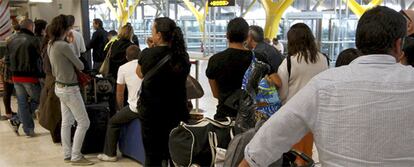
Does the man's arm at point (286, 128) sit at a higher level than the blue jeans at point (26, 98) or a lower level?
higher

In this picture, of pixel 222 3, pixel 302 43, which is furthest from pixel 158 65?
pixel 222 3

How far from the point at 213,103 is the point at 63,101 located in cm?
378

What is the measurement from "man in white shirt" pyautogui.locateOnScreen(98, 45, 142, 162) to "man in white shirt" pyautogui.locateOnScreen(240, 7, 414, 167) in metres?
2.68

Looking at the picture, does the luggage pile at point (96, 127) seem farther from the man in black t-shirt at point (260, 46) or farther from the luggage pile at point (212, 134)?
the luggage pile at point (212, 134)

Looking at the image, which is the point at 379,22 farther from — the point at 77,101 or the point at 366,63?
the point at 77,101

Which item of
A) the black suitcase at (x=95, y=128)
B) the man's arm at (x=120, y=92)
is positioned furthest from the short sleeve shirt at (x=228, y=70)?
the black suitcase at (x=95, y=128)

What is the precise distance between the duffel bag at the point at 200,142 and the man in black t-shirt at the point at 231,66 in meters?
0.63

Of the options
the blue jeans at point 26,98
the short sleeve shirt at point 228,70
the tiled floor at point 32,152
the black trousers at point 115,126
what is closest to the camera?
the short sleeve shirt at point 228,70

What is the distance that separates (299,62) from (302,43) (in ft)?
0.43

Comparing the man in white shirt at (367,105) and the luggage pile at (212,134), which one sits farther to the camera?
the luggage pile at (212,134)

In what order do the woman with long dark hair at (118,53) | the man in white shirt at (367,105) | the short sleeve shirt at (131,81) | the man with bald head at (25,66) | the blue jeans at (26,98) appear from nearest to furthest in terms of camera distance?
the man in white shirt at (367,105) < the short sleeve shirt at (131,81) < the woman with long dark hair at (118,53) < the man with bald head at (25,66) < the blue jeans at (26,98)

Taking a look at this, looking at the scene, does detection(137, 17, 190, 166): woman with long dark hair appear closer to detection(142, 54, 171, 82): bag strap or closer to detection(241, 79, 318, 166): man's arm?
detection(142, 54, 171, 82): bag strap

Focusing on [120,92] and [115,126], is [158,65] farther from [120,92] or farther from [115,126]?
[115,126]

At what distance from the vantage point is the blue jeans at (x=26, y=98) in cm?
505
